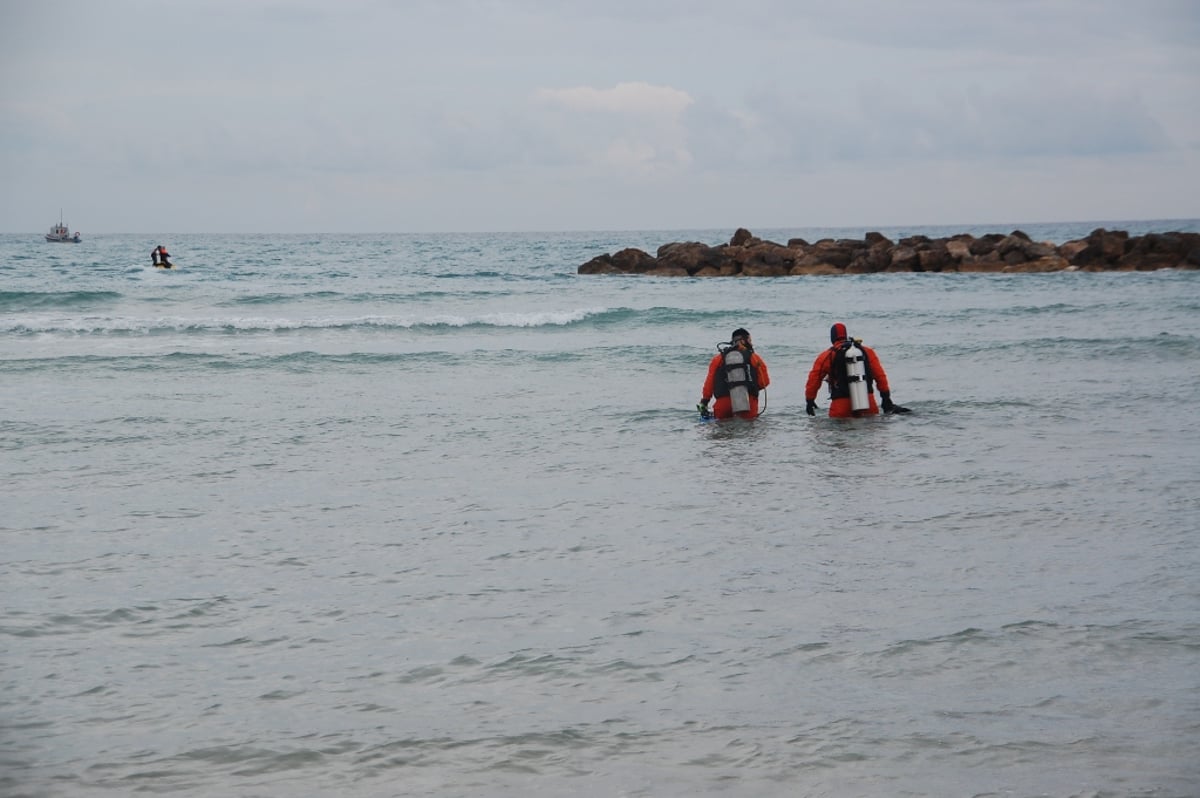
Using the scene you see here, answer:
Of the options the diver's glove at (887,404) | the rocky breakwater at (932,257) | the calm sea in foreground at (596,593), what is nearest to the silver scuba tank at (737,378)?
the calm sea in foreground at (596,593)

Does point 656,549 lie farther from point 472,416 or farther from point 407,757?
point 472,416

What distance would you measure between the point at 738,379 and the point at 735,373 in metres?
0.08

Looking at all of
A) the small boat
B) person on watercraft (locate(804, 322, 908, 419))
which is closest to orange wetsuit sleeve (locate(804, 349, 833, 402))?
person on watercraft (locate(804, 322, 908, 419))

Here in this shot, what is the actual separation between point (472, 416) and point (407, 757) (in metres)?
10.2

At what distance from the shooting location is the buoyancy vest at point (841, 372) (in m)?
13.9

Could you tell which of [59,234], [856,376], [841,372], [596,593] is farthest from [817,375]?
[59,234]

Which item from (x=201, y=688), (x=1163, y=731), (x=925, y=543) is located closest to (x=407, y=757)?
(x=201, y=688)

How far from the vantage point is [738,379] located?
45.5 feet

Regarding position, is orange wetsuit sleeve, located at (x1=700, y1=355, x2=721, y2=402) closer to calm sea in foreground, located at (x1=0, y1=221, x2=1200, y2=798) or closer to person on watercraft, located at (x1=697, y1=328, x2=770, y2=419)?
person on watercraft, located at (x1=697, y1=328, x2=770, y2=419)

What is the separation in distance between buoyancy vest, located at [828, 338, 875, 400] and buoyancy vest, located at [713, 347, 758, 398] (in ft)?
3.05

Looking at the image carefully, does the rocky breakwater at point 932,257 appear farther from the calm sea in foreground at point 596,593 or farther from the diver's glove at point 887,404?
the diver's glove at point 887,404

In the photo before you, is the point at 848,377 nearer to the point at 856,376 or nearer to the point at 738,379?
the point at 856,376

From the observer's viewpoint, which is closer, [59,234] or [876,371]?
[876,371]

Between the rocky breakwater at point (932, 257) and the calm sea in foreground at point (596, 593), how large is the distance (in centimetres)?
3313
